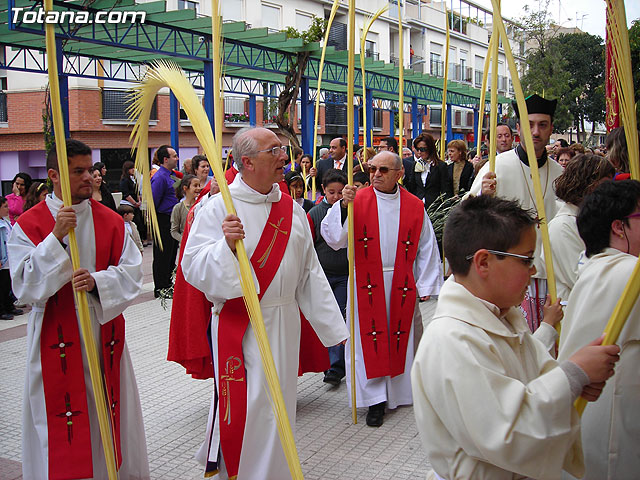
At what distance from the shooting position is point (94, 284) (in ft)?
12.2

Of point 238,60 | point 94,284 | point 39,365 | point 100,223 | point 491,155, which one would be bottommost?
point 39,365

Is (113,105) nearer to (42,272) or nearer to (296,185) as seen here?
(296,185)

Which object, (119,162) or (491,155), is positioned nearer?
(491,155)

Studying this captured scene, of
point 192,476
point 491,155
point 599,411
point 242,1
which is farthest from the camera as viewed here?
point 242,1

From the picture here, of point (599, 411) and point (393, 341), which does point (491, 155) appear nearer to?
point (599, 411)

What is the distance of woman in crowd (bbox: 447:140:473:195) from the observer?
9688mm

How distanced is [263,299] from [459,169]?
6.39m

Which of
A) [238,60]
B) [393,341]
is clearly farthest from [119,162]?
[393,341]

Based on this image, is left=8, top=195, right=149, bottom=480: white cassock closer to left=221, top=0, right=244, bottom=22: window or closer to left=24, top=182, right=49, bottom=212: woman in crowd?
left=24, top=182, right=49, bottom=212: woman in crowd

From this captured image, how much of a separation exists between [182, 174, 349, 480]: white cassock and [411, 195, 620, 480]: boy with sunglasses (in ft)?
5.84

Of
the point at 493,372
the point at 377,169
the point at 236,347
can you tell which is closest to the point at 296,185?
the point at 377,169

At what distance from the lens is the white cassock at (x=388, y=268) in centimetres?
537

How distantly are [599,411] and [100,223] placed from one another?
267cm

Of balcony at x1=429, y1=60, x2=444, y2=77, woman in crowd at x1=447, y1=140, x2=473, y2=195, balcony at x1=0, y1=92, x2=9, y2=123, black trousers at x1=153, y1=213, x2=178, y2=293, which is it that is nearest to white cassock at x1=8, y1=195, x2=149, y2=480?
black trousers at x1=153, y1=213, x2=178, y2=293
